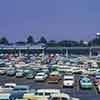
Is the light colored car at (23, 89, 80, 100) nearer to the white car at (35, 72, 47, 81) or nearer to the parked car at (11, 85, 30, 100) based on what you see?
the parked car at (11, 85, 30, 100)

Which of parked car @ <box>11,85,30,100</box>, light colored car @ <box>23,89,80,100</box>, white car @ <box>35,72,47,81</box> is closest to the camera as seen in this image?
light colored car @ <box>23,89,80,100</box>

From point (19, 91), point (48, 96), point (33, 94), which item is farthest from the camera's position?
point (19, 91)

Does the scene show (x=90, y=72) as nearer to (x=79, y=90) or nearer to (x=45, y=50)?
(x=79, y=90)

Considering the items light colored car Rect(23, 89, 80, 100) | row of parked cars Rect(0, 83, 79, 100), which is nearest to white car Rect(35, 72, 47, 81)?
row of parked cars Rect(0, 83, 79, 100)

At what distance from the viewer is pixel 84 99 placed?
30.0m

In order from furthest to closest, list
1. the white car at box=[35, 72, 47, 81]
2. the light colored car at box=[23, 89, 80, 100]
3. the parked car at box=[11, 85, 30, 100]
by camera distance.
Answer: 1. the white car at box=[35, 72, 47, 81]
2. the parked car at box=[11, 85, 30, 100]
3. the light colored car at box=[23, 89, 80, 100]

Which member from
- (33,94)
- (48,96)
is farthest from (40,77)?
(48,96)

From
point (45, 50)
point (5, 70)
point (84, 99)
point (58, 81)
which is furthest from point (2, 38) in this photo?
point (84, 99)

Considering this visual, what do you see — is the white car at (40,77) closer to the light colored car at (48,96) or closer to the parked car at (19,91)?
the parked car at (19,91)

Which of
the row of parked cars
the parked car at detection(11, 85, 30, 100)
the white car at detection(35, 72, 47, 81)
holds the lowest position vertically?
the white car at detection(35, 72, 47, 81)

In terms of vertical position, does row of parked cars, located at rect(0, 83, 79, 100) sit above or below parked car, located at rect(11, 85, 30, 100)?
above

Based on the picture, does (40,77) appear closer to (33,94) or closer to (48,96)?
(33,94)

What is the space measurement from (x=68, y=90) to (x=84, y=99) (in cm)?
669

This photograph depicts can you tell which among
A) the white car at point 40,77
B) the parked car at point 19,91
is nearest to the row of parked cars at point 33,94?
the parked car at point 19,91
